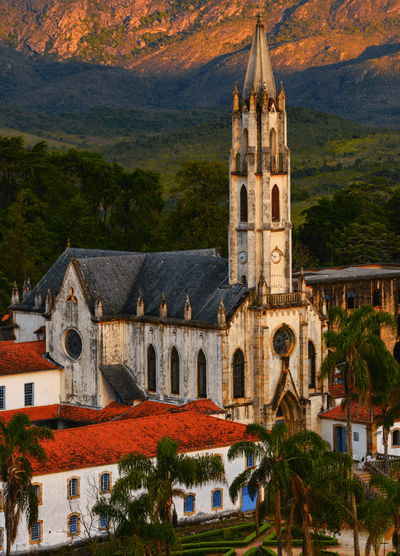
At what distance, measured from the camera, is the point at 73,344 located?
263 ft

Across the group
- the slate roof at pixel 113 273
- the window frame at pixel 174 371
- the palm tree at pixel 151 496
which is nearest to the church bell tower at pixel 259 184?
the slate roof at pixel 113 273

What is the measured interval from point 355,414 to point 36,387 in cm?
2142

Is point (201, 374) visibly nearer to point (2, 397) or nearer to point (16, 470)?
point (2, 397)

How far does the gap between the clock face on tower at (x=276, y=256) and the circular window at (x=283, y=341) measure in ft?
14.3

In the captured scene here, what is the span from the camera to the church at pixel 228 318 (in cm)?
7375

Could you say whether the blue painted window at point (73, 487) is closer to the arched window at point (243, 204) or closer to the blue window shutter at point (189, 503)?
the blue window shutter at point (189, 503)

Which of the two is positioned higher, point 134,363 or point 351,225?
point 351,225

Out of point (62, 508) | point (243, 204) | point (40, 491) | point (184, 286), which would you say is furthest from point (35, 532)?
point (243, 204)

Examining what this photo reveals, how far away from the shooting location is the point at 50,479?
Result: 194 feet

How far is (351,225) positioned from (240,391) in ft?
179

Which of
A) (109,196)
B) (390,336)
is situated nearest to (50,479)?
(390,336)

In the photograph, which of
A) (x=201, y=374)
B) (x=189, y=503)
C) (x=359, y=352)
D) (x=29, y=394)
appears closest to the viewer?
(x=359, y=352)

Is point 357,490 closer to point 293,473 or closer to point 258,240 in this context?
point 293,473

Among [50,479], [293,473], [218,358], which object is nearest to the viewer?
[293,473]
